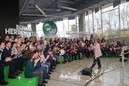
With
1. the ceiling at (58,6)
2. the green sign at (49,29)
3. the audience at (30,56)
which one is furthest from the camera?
the ceiling at (58,6)

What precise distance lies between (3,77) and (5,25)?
3798 millimetres

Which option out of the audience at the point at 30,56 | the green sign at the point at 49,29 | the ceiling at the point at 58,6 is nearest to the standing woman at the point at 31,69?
the audience at the point at 30,56

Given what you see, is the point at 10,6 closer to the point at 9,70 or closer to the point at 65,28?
the point at 9,70

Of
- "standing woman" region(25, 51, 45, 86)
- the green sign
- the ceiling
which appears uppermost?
the ceiling

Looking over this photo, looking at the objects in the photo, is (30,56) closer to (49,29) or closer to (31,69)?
(31,69)

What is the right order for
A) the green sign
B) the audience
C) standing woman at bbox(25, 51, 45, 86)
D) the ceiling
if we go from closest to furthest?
standing woman at bbox(25, 51, 45, 86) → the audience → the green sign → the ceiling

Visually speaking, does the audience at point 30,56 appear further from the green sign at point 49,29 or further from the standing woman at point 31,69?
the green sign at point 49,29

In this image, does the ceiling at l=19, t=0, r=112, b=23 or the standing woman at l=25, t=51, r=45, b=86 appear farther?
the ceiling at l=19, t=0, r=112, b=23

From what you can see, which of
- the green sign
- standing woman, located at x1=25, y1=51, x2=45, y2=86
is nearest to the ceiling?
the green sign

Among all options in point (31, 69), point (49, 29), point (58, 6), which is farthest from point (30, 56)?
point (58, 6)

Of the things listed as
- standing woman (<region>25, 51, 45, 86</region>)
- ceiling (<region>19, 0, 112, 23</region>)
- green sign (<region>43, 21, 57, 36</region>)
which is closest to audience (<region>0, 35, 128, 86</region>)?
standing woman (<region>25, 51, 45, 86</region>)

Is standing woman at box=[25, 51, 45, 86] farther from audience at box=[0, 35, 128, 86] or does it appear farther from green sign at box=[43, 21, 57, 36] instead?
green sign at box=[43, 21, 57, 36]

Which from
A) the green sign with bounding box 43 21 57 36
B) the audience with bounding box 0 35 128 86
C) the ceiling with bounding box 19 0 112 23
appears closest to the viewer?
the audience with bounding box 0 35 128 86

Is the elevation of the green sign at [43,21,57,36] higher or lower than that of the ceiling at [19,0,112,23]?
lower
